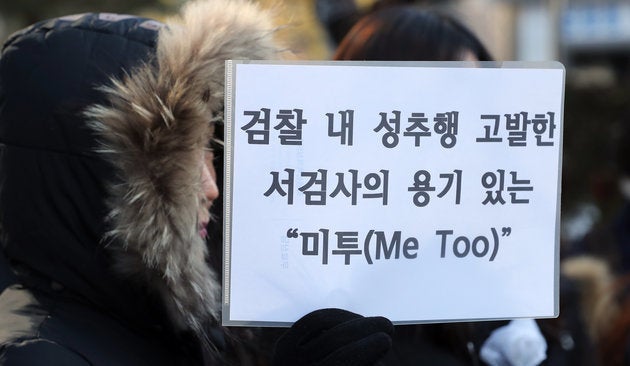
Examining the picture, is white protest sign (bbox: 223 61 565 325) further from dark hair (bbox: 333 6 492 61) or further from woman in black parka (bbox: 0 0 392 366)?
dark hair (bbox: 333 6 492 61)

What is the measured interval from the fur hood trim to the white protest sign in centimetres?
7

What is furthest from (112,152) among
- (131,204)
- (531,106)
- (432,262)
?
(531,106)

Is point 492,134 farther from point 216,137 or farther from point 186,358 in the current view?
point 186,358

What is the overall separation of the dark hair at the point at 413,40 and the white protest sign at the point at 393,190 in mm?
452

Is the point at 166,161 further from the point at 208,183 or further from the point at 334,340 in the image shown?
the point at 334,340

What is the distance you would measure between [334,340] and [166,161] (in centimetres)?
41

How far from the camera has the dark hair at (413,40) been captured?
1943 millimetres

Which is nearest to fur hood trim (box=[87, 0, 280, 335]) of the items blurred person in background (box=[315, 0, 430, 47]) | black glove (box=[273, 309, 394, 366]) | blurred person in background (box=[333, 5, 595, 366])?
black glove (box=[273, 309, 394, 366])

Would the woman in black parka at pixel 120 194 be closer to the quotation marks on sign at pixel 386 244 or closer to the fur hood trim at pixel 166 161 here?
the fur hood trim at pixel 166 161

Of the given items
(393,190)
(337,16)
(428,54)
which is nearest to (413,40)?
(428,54)

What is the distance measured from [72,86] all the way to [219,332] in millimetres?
518

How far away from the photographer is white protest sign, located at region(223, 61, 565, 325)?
144 centimetres

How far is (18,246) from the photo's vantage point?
1.53m

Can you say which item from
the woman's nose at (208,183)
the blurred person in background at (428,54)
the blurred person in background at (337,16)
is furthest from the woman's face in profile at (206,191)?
the blurred person in background at (337,16)
